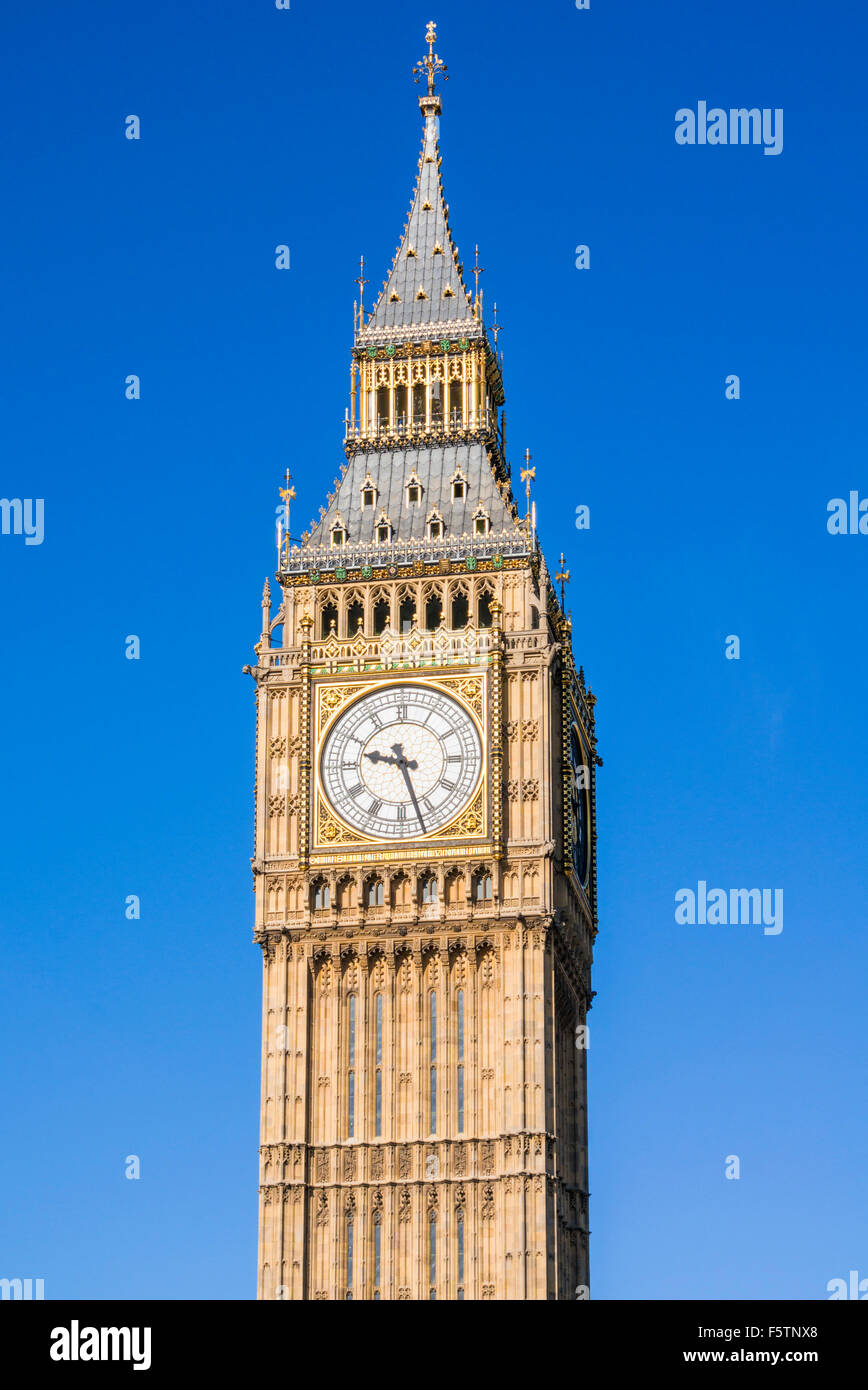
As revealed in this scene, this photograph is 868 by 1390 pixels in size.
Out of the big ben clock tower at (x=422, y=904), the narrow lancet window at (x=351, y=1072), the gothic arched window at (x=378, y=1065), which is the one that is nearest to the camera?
the big ben clock tower at (x=422, y=904)

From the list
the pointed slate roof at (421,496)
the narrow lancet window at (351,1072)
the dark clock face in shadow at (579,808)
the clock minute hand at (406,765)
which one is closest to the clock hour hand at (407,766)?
the clock minute hand at (406,765)

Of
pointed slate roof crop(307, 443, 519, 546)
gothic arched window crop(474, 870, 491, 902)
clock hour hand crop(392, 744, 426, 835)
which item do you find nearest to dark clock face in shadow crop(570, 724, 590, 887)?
gothic arched window crop(474, 870, 491, 902)

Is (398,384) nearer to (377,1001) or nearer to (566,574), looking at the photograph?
(566,574)

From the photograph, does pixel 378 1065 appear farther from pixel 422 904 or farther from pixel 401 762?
pixel 401 762

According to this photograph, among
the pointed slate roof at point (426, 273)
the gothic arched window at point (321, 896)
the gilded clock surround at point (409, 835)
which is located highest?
the pointed slate roof at point (426, 273)

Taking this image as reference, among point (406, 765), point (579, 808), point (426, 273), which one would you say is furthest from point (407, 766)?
point (426, 273)

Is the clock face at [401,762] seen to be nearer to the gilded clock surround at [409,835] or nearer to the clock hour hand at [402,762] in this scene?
the clock hour hand at [402,762]
